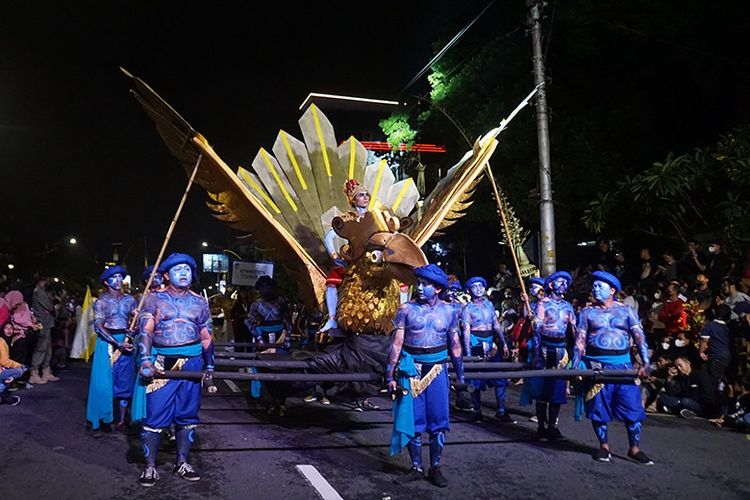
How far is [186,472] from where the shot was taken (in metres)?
4.89

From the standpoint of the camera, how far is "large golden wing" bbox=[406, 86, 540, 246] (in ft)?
22.9

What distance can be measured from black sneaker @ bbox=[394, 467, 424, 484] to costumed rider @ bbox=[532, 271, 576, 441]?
2152mm

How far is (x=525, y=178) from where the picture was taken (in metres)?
14.5

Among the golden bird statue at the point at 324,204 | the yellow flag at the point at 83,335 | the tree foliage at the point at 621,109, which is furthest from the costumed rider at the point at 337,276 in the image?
the yellow flag at the point at 83,335

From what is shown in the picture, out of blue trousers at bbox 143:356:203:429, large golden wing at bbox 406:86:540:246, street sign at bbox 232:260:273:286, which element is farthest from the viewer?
street sign at bbox 232:260:273:286

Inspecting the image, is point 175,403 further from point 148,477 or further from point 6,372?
point 6,372

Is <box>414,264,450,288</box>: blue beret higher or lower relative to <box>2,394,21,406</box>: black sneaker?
higher

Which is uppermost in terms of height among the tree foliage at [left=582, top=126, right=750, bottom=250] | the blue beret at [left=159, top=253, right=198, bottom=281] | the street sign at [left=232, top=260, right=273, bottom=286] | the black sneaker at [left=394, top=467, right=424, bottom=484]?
the tree foliage at [left=582, top=126, right=750, bottom=250]

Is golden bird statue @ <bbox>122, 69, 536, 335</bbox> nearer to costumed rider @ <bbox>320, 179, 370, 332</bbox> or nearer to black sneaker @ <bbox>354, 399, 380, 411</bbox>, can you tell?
costumed rider @ <bbox>320, 179, 370, 332</bbox>

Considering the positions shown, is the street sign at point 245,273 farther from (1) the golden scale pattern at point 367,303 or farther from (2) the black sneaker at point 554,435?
(2) the black sneaker at point 554,435

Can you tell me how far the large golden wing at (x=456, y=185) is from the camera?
6.99 metres

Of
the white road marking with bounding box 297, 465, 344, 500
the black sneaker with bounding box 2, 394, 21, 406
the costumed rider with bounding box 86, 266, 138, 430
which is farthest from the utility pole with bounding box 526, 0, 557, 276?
the black sneaker with bounding box 2, 394, 21, 406

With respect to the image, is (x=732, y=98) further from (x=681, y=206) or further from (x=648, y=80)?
(x=681, y=206)

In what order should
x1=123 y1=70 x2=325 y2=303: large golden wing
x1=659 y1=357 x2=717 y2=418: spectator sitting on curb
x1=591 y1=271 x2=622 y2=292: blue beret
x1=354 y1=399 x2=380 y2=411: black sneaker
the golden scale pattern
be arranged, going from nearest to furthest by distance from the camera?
x1=591 y1=271 x2=622 y2=292: blue beret, the golden scale pattern, x1=123 y1=70 x2=325 y2=303: large golden wing, x1=659 y1=357 x2=717 y2=418: spectator sitting on curb, x1=354 y1=399 x2=380 y2=411: black sneaker
